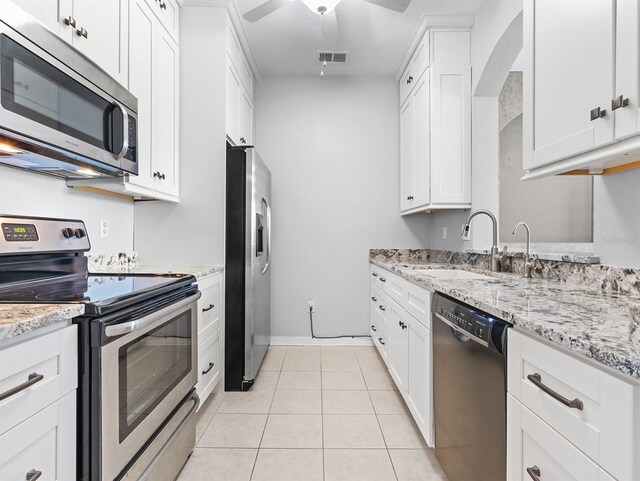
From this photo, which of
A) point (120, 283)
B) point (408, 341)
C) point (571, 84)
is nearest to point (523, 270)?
point (408, 341)

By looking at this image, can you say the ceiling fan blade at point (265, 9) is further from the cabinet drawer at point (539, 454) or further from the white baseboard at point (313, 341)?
the white baseboard at point (313, 341)

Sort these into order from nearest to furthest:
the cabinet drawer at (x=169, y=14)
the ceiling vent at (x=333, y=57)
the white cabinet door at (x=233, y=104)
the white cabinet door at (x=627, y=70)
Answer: the white cabinet door at (x=627, y=70)
the cabinet drawer at (x=169, y=14)
the white cabinet door at (x=233, y=104)
the ceiling vent at (x=333, y=57)

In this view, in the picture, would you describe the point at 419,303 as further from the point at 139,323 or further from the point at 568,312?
the point at 139,323

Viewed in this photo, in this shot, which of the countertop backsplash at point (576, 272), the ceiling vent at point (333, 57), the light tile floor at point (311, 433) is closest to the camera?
the countertop backsplash at point (576, 272)

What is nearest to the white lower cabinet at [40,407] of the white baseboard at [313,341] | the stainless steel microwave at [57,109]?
the stainless steel microwave at [57,109]

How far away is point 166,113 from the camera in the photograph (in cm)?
230

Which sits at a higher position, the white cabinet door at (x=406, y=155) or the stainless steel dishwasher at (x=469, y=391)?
the white cabinet door at (x=406, y=155)

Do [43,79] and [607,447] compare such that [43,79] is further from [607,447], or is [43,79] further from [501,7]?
[501,7]

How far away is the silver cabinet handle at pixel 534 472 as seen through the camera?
34.4 inches

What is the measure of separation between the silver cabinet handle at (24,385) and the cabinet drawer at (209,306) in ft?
3.82

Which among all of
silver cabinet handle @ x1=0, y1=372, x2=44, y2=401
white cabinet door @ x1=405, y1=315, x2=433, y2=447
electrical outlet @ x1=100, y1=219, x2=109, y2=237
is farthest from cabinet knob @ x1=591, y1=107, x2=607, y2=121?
electrical outlet @ x1=100, y1=219, x2=109, y2=237

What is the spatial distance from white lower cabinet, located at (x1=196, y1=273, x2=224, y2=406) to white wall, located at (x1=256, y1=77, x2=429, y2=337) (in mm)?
1247

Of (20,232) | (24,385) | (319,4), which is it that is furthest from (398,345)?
(319,4)

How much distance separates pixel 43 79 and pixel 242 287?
5.31ft
